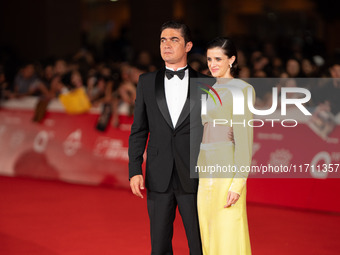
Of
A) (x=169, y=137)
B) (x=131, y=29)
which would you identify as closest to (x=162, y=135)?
(x=169, y=137)

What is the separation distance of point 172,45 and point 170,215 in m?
1.06

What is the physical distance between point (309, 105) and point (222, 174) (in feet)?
13.6

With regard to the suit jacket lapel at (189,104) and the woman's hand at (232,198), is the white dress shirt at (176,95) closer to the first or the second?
the suit jacket lapel at (189,104)

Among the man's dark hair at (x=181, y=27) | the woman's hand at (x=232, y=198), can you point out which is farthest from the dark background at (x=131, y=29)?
the woman's hand at (x=232, y=198)

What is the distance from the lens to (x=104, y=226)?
657 cm

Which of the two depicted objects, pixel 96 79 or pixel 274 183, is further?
pixel 96 79

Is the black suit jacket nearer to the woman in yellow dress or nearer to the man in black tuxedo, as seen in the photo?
the man in black tuxedo

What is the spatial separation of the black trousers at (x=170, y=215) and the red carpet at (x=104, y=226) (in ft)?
5.82

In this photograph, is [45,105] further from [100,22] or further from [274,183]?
[100,22]

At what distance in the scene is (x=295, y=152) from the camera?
23.7 feet

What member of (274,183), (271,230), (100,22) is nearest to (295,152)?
(274,183)

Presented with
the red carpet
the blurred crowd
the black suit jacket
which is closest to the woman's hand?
the black suit jacket

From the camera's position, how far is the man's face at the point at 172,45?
3.65m

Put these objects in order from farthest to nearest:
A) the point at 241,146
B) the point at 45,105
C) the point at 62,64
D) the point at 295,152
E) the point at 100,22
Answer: the point at 100,22
the point at 62,64
the point at 45,105
the point at 295,152
the point at 241,146
